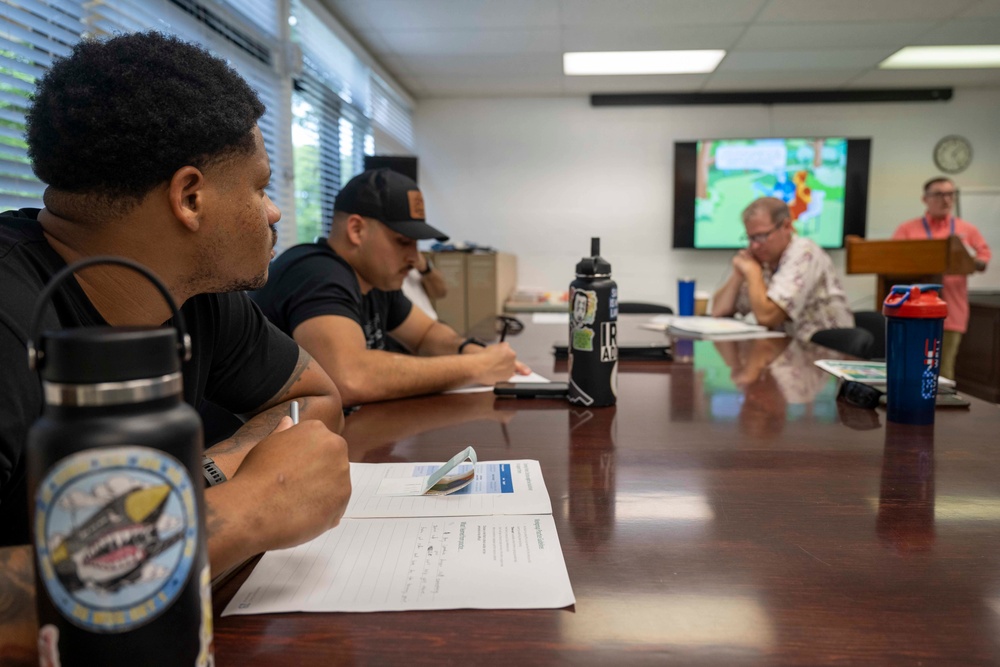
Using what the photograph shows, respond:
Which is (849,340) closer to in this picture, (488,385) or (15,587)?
(488,385)

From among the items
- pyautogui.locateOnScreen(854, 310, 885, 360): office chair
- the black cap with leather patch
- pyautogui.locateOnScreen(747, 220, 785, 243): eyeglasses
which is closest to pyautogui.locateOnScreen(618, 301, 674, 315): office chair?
pyautogui.locateOnScreen(747, 220, 785, 243): eyeglasses

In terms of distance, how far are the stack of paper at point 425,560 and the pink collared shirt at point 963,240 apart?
4.82 metres

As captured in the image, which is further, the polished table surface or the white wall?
the white wall

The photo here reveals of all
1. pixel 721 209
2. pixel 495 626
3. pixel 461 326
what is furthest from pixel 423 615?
pixel 721 209

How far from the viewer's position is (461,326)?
16.3 ft

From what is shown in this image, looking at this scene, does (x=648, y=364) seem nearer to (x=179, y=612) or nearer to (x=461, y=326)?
(x=179, y=612)

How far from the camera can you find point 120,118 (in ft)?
2.54

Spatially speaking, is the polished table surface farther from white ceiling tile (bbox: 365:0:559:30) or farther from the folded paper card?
white ceiling tile (bbox: 365:0:559:30)

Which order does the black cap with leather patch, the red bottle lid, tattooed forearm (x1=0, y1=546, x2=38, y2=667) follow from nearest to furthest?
tattooed forearm (x1=0, y1=546, x2=38, y2=667)
the red bottle lid
the black cap with leather patch

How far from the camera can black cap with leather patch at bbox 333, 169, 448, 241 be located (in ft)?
6.55

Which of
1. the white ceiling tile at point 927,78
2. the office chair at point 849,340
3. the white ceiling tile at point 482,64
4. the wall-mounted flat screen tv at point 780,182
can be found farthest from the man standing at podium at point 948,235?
the white ceiling tile at point 482,64

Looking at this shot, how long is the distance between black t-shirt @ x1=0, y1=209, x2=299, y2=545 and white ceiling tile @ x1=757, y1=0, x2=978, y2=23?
3.56 meters

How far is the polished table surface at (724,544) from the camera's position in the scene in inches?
19.9

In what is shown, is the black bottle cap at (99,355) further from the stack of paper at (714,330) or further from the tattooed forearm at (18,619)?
the stack of paper at (714,330)
